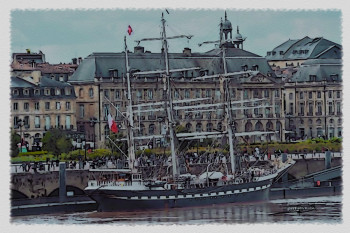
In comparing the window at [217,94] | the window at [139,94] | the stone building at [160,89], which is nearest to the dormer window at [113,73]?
the stone building at [160,89]

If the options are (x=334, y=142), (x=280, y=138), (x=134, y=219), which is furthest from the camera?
(x=280, y=138)

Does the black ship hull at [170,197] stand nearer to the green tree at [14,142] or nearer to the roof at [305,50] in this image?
the green tree at [14,142]

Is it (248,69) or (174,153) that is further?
(248,69)

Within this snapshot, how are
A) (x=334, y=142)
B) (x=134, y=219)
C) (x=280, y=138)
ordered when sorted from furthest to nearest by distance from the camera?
(x=280, y=138), (x=334, y=142), (x=134, y=219)

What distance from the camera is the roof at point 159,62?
91.1 feet

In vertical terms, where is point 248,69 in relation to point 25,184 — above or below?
above

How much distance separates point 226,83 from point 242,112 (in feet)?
2.97

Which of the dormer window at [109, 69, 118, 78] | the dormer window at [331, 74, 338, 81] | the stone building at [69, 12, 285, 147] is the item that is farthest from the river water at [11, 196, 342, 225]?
the dormer window at [109, 69, 118, 78]

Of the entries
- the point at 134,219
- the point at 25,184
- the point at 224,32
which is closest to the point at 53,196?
the point at 25,184

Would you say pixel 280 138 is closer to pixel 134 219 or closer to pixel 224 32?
pixel 224 32

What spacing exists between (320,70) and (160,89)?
3.45 m

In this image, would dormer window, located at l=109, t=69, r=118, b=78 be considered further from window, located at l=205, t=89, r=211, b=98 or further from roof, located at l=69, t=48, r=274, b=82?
window, located at l=205, t=89, r=211, b=98

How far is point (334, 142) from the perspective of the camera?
26859 mm

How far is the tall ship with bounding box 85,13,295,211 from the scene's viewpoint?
87.6 feet
